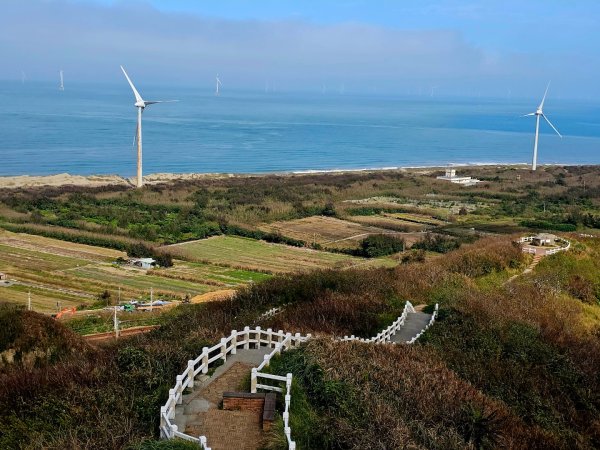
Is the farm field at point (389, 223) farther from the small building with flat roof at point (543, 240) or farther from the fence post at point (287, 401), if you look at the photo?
the fence post at point (287, 401)

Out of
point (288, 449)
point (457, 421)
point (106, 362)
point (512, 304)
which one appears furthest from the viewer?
point (512, 304)

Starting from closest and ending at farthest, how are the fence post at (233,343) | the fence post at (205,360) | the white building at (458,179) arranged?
1. the fence post at (205,360)
2. the fence post at (233,343)
3. the white building at (458,179)

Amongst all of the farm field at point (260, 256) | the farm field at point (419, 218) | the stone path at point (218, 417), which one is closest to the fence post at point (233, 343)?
the stone path at point (218, 417)

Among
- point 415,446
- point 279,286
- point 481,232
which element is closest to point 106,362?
point 415,446

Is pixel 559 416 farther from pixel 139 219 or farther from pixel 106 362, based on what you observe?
pixel 139 219

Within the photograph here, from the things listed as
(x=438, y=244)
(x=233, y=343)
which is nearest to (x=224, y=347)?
(x=233, y=343)

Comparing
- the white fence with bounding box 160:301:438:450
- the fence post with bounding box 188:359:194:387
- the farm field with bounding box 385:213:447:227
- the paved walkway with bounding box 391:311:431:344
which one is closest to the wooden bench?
the white fence with bounding box 160:301:438:450
